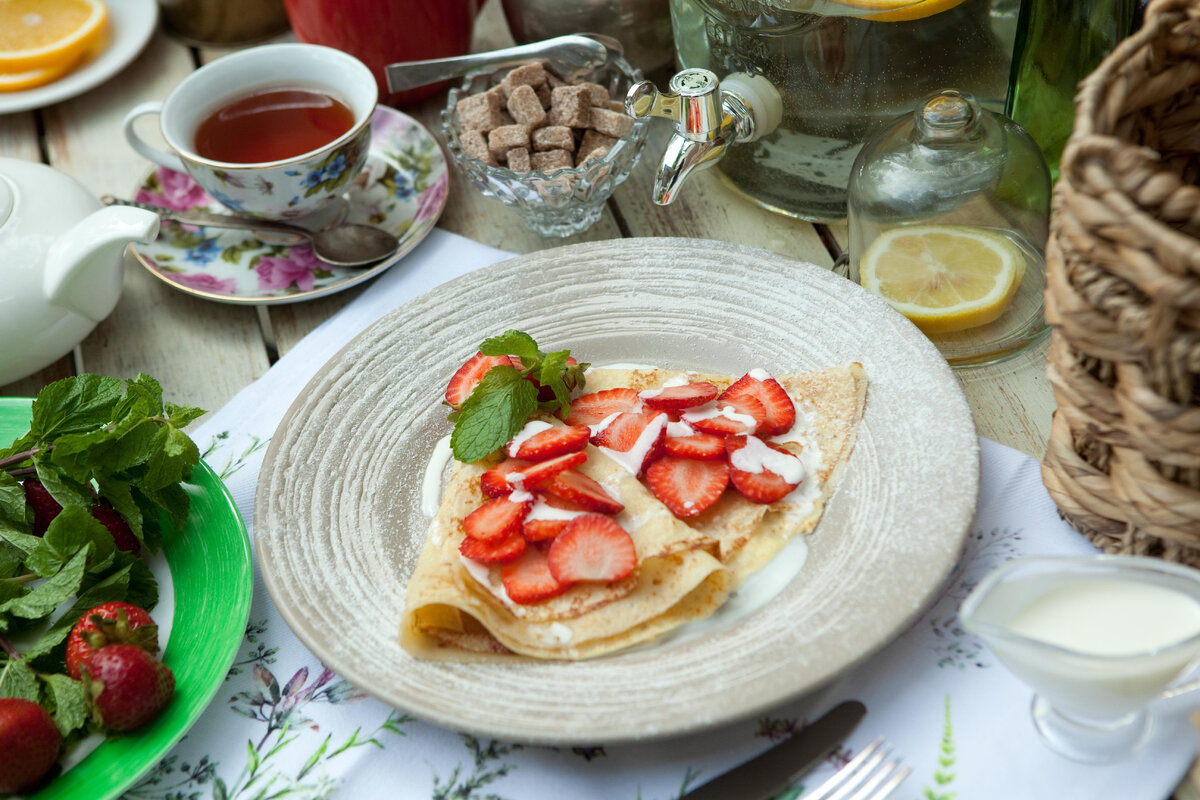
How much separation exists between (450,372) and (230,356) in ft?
1.15

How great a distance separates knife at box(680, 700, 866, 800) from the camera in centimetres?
77

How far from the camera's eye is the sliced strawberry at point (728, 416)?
3.23 ft

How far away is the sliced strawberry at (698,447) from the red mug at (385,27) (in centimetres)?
83

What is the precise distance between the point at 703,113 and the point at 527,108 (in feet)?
0.98

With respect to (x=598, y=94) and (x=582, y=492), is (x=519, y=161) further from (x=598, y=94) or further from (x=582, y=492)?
(x=582, y=492)

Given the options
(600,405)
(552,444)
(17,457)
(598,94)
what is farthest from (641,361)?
(17,457)

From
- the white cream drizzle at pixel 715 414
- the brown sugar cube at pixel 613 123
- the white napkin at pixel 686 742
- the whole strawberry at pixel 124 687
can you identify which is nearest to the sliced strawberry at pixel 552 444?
the white cream drizzle at pixel 715 414

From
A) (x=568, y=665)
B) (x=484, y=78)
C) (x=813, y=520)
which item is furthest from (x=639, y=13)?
(x=568, y=665)

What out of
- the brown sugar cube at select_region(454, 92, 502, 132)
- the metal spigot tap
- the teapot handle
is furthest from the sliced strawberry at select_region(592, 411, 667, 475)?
the teapot handle

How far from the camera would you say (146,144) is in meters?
1.43

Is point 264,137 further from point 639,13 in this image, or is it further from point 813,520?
point 813,520

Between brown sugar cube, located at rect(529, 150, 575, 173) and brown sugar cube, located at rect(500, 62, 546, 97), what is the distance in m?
0.11

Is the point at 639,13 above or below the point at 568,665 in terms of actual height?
above

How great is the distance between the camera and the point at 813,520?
36.1 inches
